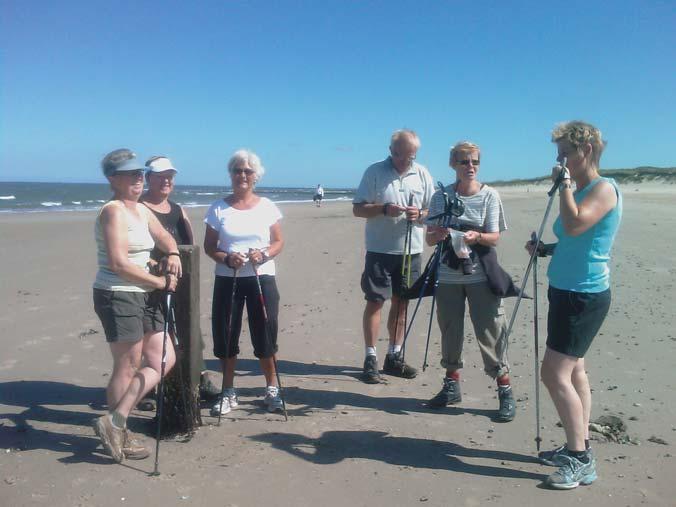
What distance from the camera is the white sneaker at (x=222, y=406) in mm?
4281

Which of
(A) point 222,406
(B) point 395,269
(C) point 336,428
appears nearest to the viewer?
(C) point 336,428

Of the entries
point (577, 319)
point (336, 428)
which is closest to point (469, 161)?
point (577, 319)

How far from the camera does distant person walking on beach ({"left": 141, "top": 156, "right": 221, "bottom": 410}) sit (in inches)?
174

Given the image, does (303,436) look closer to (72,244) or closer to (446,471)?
(446,471)

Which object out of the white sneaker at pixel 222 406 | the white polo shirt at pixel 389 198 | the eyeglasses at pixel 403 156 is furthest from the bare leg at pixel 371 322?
the white sneaker at pixel 222 406

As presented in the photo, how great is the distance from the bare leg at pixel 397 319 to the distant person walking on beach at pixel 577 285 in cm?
194

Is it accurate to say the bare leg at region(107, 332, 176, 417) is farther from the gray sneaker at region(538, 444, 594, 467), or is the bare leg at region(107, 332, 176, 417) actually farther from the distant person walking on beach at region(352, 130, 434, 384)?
the gray sneaker at region(538, 444, 594, 467)

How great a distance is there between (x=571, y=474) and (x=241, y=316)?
94.8 inches

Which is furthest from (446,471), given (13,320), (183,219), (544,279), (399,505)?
(544,279)

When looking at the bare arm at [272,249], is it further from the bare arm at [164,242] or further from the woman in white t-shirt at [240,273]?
the bare arm at [164,242]

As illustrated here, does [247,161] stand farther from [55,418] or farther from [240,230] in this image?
[55,418]

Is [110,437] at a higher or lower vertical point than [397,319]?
lower

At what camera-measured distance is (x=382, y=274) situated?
5.11 meters

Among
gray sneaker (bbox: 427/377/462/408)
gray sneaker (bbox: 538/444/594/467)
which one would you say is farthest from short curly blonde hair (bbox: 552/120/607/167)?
gray sneaker (bbox: 427/377/462/408)
